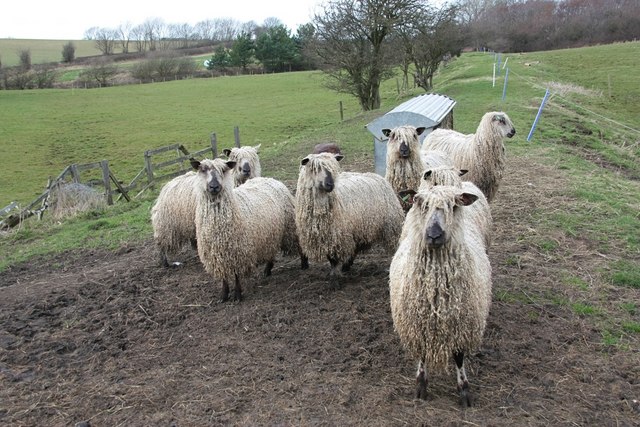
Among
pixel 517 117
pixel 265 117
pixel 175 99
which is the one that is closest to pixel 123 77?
pixel 175 99

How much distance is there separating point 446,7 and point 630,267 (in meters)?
31.0

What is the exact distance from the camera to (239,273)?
679 cm

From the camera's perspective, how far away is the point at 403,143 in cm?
751

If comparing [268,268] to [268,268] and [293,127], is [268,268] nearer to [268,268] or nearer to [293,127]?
[268,268]

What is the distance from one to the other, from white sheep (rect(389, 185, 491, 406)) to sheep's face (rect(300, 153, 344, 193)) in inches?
90.1

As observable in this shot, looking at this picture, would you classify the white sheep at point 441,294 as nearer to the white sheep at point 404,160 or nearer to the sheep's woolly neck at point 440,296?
the sheep's woolly neck at point 440,296

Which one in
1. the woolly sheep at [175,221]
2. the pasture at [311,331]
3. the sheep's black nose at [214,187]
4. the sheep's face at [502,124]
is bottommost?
the pasture at [311,331]

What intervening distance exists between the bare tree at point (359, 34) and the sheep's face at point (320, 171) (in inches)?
846

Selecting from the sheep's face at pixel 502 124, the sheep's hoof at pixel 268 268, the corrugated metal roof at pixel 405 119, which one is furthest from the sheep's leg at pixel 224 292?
the sheep's face at pixel 502 124

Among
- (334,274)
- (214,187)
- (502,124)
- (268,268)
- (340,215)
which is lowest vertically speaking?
(268,268)

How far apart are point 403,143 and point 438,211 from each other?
3.57m

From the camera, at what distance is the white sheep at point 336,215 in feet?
22.1

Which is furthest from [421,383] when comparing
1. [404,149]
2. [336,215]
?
[404,149]

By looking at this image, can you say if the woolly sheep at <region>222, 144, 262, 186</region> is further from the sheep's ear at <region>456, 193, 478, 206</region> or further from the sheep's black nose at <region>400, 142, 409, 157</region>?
the sheep's ear at <region>456, 193, 478, 206</region>
